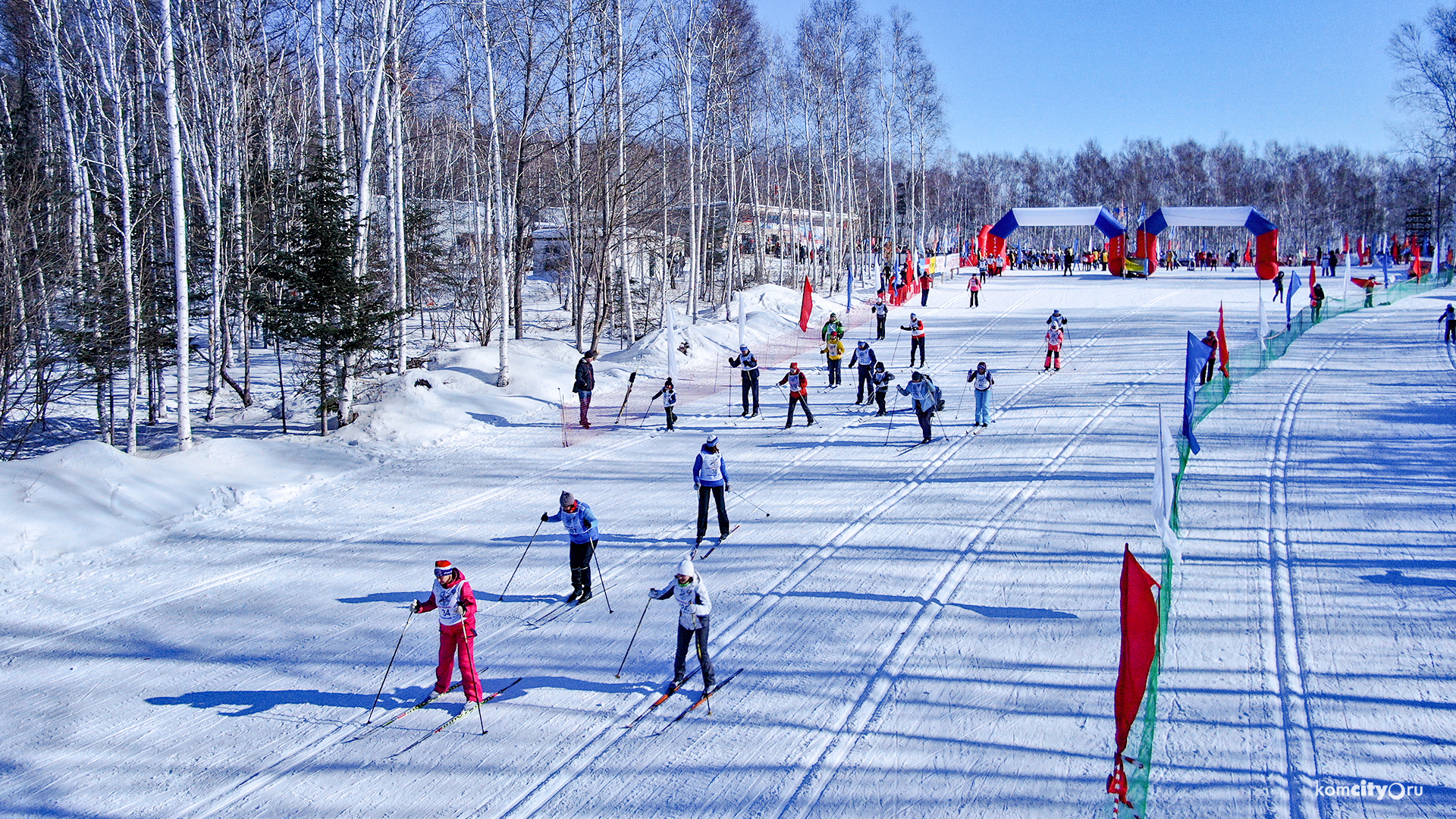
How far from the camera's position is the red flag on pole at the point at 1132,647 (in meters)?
5.45

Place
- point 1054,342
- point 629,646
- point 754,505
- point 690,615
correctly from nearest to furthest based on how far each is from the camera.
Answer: point 690,615
point 629,646
point 754,505
point 1054,342

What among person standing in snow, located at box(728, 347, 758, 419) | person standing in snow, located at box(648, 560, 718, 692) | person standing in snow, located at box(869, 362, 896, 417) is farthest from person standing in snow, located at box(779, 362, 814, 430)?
person standing in snow, located at box(648, 560, 718, 692)

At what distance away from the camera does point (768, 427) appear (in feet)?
54.9

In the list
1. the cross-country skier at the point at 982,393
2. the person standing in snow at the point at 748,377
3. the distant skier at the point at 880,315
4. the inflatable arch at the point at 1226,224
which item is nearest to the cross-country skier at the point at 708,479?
the person standing in snow at the point at 748,377

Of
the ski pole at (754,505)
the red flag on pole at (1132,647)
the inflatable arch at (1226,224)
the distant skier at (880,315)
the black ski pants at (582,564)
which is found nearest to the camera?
the red flag on pole at (1132,647)

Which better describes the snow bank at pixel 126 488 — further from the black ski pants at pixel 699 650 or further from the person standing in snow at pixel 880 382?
the person standing in snow at pixel 880 382

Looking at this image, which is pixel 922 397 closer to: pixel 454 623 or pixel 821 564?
pixel 821 564

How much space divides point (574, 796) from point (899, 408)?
13074 millimetres

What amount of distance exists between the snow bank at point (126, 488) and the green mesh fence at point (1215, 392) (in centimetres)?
1120

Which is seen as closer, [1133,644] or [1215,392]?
[1133,644]

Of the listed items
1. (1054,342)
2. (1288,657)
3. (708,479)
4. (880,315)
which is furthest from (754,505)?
(880,315)

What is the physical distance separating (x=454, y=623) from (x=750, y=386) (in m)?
11.2

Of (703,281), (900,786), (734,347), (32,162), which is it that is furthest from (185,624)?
(703,281)

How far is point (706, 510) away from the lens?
10469 mm
